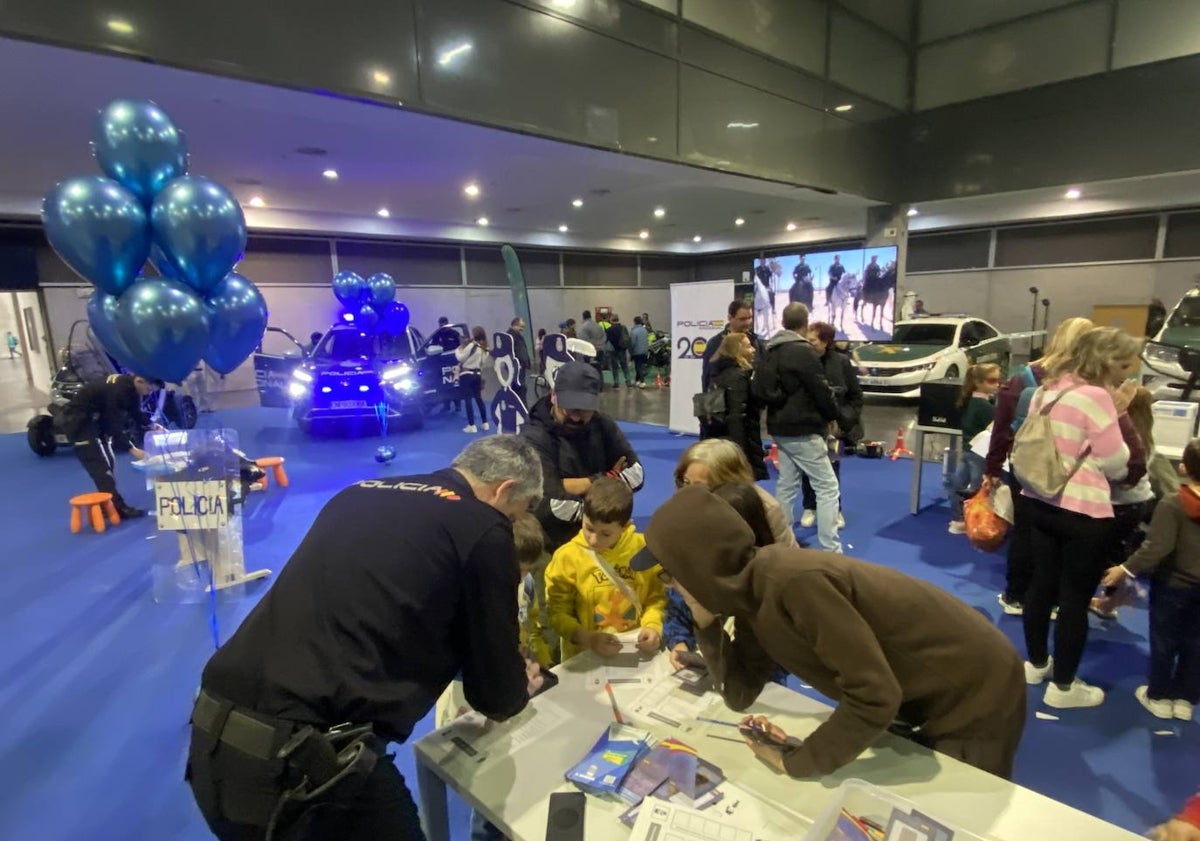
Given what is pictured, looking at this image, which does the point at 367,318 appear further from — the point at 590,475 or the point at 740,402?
the point at 590,475

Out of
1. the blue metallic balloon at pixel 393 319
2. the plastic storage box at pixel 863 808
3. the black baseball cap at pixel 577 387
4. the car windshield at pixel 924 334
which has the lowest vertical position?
the plastic storage box at pixel 863 808

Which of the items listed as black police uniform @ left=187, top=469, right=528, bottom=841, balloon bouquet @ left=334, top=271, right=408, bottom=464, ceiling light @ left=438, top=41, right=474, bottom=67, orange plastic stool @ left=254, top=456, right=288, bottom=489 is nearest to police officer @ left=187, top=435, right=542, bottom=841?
black police uniform @ left=187, top=469, right=528, bottom=841

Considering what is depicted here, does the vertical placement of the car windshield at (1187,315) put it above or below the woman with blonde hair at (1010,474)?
above

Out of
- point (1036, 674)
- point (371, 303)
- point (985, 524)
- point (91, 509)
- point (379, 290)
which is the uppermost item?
point (379, 290)

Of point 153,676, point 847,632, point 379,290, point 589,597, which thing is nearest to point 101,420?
point 153,676

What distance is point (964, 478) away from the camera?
16.6 feet

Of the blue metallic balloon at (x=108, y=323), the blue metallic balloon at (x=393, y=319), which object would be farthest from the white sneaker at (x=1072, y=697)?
the blue metallic balloon at (x=393, y=319)

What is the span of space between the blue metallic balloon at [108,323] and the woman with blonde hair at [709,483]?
3119 mm

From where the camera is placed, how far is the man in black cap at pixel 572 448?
287 cm

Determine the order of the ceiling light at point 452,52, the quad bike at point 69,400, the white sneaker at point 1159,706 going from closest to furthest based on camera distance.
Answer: the white sneaker at point 1159,706 < the ceiling light at point 452,52 < the quad bike at point 69,400

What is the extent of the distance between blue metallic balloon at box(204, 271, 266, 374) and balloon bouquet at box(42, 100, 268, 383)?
29cm

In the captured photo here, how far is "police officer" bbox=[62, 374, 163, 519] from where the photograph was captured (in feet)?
18.1

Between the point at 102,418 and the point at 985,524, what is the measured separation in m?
7.07

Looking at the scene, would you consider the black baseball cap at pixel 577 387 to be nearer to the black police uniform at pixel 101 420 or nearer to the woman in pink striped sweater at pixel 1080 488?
the woman in pink striped sweater at pixel 1080 488
